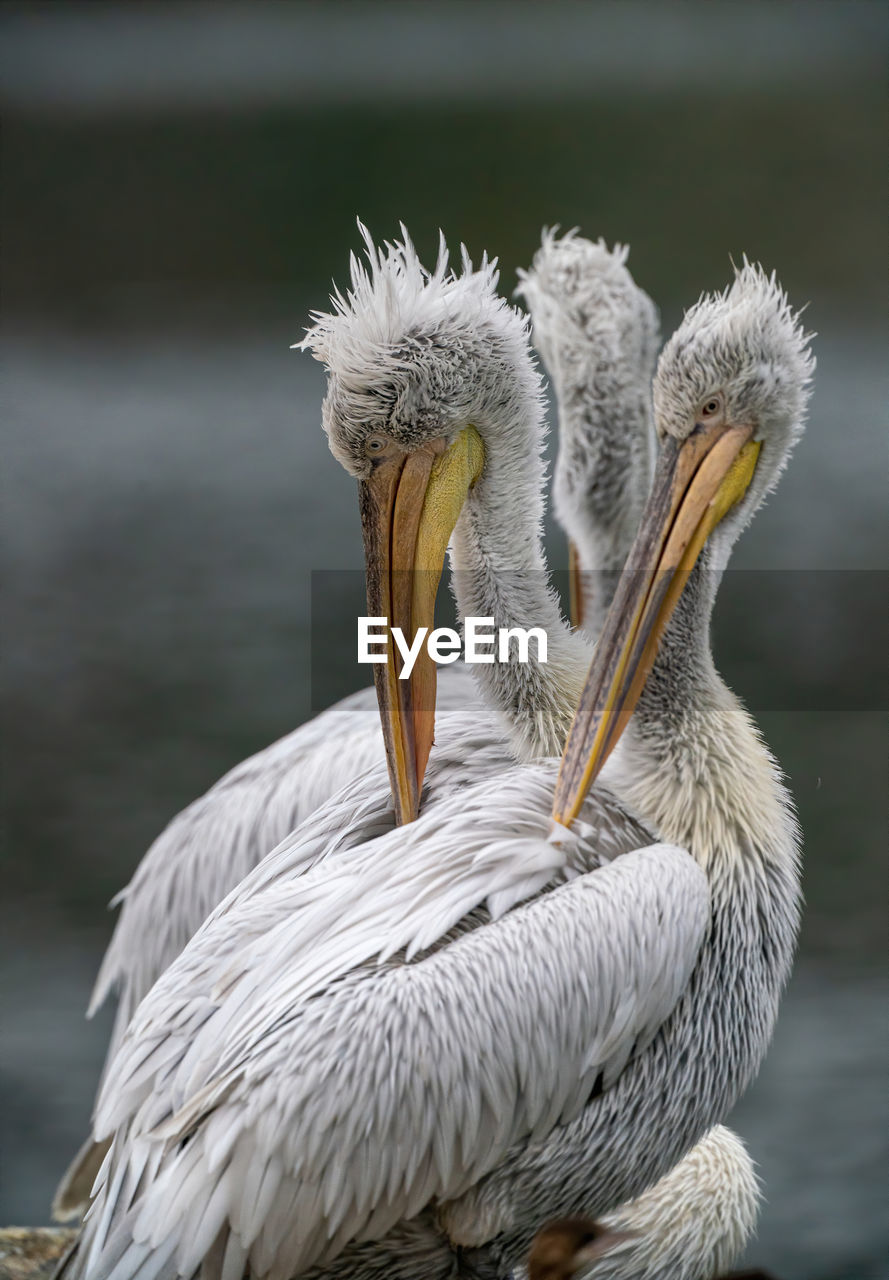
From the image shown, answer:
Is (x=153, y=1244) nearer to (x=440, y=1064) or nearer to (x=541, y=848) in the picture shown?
(x=440, y=1064)

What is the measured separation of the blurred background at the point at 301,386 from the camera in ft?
9.90

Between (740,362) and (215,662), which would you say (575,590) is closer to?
(740,362)

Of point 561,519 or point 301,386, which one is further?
point 301,386

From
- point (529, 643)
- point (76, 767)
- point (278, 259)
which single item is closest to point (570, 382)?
point (529, 643)

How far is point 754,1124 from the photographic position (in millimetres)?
4461

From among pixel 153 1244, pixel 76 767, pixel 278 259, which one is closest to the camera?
pixel 153 1244

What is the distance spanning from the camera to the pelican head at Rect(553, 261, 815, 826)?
1.82 meters

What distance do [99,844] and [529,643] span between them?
4463 millimetres

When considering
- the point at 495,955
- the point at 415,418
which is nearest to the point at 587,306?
the point at 415,418

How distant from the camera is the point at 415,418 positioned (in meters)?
1.78

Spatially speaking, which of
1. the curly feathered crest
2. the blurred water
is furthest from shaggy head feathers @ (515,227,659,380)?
Result: the blurred water

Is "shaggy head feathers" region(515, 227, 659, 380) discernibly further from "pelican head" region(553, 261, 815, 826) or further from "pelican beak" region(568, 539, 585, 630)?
"pelican head" region(553, 261, 815, 826)

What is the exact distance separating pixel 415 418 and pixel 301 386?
17.2ft

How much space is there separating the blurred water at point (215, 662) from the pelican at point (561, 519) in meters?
1.34
